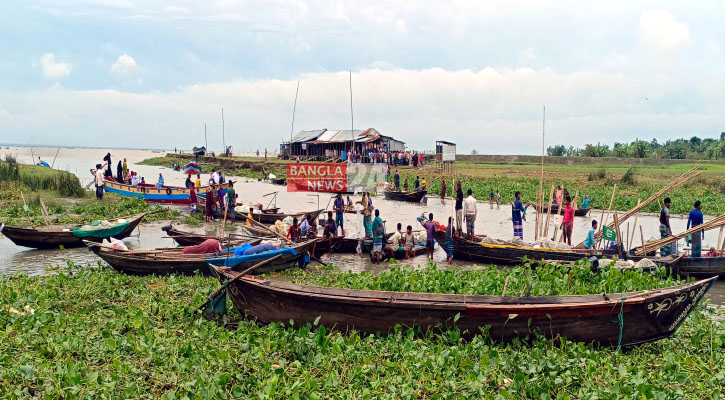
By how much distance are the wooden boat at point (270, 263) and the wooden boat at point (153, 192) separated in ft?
48.8

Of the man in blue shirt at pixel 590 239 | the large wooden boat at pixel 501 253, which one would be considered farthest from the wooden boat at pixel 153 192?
the man in blue shirt at pixel 590 239

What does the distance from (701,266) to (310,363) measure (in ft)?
31.8

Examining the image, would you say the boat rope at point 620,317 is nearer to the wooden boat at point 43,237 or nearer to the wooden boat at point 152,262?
the wooden boat at point 152,262

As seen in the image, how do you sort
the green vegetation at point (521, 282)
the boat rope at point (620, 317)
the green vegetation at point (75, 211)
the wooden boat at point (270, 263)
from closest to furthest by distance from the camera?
the boat rope at point (620, 317)
the green vegetation at point (521, 282)
the wooden boat at point (270, 263)
the green vegetation at point (75, 211)

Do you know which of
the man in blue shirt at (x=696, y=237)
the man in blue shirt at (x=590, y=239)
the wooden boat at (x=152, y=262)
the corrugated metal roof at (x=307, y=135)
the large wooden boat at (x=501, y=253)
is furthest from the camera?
the corrugated metal roof at (x=307, y=135)

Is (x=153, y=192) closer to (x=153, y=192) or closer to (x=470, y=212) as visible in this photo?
(x=153, y=192)

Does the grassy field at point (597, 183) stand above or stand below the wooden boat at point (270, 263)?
above

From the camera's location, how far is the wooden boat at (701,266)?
1121 cm

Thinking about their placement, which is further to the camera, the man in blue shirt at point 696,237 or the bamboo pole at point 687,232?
the man in blue shirt at point 696,237

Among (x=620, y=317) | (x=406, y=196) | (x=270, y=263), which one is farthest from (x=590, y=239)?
(x=406, y=196)

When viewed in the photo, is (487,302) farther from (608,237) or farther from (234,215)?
(234,215)

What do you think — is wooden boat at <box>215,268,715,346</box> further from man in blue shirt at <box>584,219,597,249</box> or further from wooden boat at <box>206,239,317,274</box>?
man in blue shirt at <box>584,219,597,249</box>

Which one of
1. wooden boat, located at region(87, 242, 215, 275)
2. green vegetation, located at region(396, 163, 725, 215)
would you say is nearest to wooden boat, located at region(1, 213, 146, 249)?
wooden boat, located at region(87, 242, 215, 275)

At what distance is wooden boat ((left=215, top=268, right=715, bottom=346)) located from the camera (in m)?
6.52
